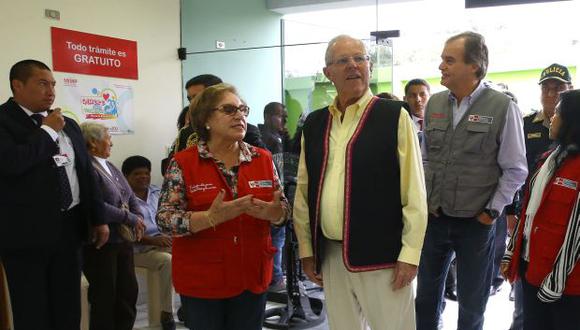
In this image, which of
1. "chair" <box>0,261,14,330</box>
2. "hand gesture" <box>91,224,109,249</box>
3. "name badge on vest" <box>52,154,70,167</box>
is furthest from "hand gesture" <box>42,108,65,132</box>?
"chair" <box>0,261,14,330</box>

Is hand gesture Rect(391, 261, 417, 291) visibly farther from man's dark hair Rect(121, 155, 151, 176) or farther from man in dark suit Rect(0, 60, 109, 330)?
man's dark hair Rect(121, 155, 151, 176)

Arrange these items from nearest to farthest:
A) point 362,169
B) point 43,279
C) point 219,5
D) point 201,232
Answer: point 362,169 → point 201,232 → point 43,279 → point 219,5

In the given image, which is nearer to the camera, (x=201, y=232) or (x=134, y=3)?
(x=201, y=232)

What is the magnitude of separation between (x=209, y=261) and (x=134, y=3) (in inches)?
128

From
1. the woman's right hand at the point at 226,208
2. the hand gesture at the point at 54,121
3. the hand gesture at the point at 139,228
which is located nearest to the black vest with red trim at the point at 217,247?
the woman's right hand at the point at 226,208

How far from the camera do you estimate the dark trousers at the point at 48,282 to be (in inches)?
104

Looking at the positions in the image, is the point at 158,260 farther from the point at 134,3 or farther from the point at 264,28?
the point at 264,28

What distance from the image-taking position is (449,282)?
4160 mm

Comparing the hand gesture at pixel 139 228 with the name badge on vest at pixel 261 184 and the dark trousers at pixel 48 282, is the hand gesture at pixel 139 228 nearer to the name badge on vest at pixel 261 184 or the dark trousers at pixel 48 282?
A: the dark trousers at pixel 48 282

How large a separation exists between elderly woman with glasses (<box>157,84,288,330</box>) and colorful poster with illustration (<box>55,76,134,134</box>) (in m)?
2.35

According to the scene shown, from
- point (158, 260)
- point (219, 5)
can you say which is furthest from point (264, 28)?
point (158, 260)

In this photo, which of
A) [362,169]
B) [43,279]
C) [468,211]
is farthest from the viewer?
[43,279]

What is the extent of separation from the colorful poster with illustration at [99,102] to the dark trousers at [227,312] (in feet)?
8.41

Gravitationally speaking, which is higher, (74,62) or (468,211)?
(74,62)
